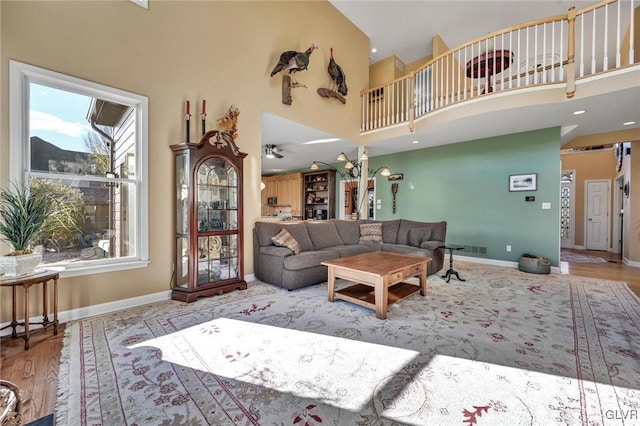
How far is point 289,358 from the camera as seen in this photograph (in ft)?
6.64

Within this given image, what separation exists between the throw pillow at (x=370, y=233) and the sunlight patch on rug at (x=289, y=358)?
329 cm

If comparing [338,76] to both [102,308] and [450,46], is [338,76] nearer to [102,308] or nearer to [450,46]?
[450,46]

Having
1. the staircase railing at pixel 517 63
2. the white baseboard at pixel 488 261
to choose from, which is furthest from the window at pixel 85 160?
the white baseboard at pixel 488 261

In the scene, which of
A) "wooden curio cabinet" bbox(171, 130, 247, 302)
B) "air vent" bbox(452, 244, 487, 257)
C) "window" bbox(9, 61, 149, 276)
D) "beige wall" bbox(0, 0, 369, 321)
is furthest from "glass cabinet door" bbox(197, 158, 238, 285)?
"air vent" bbox(452, 244, 487, 257)

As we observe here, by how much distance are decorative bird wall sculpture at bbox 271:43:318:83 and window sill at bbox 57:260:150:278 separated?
3.42 metres

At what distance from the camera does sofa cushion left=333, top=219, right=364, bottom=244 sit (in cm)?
542

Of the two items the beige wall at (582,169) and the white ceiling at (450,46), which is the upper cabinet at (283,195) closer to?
the white ceiling at (450,46)

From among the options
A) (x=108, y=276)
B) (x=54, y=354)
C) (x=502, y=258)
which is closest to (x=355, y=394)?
(x=54, y=354)

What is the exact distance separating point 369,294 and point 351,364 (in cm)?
136

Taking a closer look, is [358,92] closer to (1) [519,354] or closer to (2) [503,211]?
(2) [503,211]

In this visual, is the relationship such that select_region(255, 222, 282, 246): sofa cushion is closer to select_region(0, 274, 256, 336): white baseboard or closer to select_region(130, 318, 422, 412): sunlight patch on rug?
select_region(0, 274, 256, 336): white baseboard

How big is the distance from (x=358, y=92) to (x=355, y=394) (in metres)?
6.14

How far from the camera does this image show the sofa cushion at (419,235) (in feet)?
16.6

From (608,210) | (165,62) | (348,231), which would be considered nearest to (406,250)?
(348,231)
